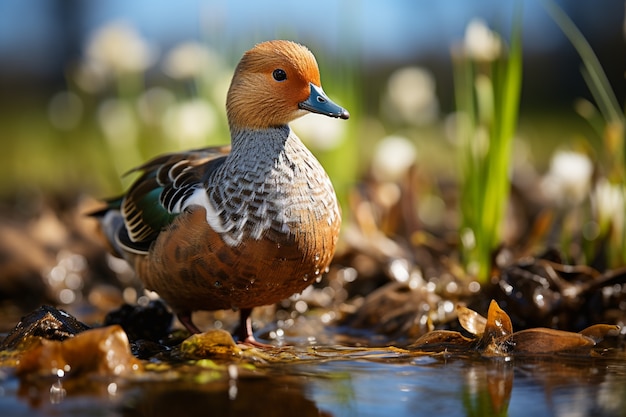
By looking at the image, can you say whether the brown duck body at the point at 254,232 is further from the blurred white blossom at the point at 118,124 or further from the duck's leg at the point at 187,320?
the blurred white blossom at the point at 118,124

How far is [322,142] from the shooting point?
6059mm

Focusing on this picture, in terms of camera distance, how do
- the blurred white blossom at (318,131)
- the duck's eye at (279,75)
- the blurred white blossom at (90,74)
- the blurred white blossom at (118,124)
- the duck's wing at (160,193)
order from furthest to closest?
the blurred white blossom at (118,124) → the blurred white blossom at (90,74) → the blurred white blossom at (318,131) → the duck's wing at (160,193) → the duck's eye at (279,75)

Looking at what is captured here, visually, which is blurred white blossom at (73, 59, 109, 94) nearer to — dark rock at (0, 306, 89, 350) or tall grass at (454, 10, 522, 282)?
tall grass at (454, 10, 522, 282)

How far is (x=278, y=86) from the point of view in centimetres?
388

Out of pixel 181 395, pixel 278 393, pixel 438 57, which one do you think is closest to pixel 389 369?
pixel 278 393

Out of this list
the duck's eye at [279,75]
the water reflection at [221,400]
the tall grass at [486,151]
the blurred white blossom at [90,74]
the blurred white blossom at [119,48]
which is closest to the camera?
the water reflection at [221,400]

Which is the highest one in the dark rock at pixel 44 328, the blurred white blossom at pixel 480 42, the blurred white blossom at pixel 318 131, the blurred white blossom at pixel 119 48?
the blurred white blossom at pixel 119 48

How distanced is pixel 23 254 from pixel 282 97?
2956 millimetres

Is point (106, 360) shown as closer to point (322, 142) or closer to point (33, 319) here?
point (33, 319)

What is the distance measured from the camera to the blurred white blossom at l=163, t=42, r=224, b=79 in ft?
21.2

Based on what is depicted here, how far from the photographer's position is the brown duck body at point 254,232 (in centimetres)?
366

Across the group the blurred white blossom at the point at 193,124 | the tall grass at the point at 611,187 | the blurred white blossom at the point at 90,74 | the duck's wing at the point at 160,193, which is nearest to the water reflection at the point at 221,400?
the duck's wing at the point at 160,193

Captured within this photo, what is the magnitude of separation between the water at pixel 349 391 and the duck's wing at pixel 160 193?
104 centimetres

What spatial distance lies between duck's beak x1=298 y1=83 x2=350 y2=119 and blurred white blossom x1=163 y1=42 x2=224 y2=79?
275 centimetres
